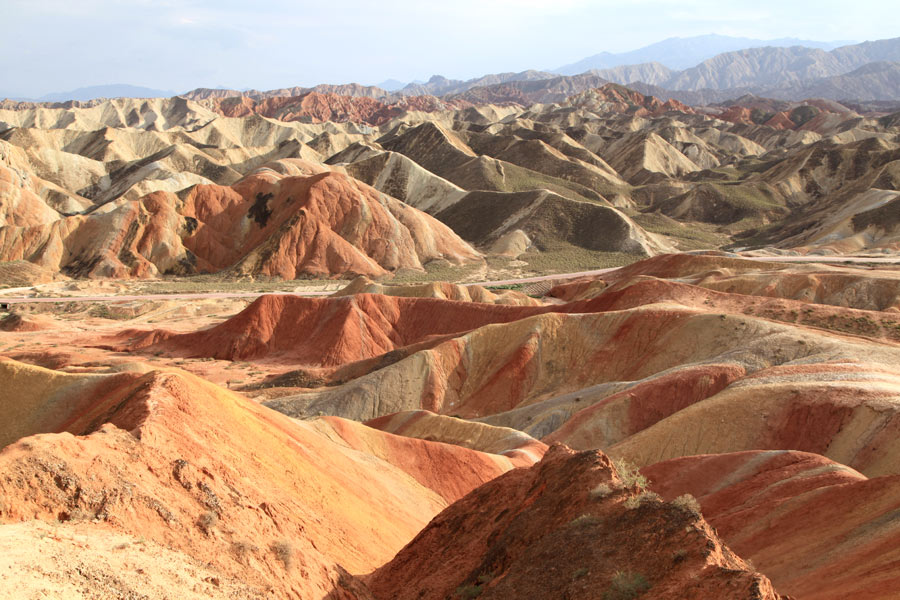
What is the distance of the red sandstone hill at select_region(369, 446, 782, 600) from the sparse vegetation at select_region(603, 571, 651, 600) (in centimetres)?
2

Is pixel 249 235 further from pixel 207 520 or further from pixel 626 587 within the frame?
pixel 626 587

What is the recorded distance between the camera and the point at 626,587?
10.7 meters

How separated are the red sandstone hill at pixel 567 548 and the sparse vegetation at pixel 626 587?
15 millimetres

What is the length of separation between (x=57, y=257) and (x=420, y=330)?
4932 centimetres

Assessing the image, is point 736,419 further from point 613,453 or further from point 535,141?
point 535,141

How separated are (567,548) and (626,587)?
5.89 feet

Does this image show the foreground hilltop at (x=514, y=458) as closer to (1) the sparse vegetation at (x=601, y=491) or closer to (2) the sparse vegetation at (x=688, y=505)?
(1) the sparse vegetation at (x=601, y=491)

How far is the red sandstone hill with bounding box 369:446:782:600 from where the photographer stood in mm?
10680

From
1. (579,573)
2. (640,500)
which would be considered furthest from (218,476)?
(640,500)

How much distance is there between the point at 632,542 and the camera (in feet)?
38.8

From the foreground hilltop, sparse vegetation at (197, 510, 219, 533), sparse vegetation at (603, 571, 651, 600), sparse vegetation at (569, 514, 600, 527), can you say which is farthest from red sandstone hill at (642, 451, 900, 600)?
sparse vegetation at (197, 510, 219, 533)

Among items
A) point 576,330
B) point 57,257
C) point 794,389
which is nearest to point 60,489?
point 794,389

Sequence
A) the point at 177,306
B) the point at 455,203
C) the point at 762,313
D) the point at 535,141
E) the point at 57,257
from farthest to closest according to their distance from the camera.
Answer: the point at 535,141
the point at 455,203
the point at 57,257
the point at 177,306
the point at 762,313

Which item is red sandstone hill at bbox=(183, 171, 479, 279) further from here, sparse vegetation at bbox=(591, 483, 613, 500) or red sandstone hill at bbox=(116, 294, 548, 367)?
sparse vegetation at bbox=(591, 483, 613, 500)
